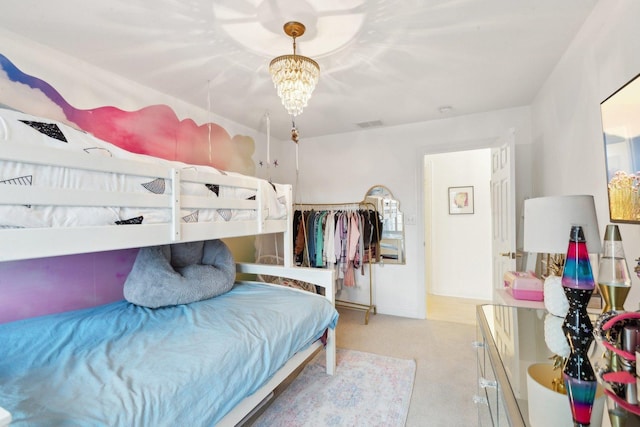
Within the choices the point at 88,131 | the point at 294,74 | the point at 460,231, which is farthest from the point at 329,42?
the point at 460,231

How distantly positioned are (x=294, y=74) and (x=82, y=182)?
3.77 ft

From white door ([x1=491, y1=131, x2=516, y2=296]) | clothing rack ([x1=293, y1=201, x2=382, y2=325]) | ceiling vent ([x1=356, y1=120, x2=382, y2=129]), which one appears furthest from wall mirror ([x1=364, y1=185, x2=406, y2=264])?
white door ([x1=491, y1=131, x2=516, y2=296])

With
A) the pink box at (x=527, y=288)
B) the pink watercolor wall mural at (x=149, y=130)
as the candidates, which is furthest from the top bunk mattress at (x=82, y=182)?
the pink box at (x=527, y=288)

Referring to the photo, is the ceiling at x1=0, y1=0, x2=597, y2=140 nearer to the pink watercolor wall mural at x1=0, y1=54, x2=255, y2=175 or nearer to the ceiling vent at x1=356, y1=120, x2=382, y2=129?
the pink watercolor wall mural at x1=0, y1=54, x2=255, y2=175

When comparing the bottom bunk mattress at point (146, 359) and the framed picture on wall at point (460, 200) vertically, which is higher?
the framed picture on wall at point (460, 200)

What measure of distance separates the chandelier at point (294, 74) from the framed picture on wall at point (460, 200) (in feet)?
11.5

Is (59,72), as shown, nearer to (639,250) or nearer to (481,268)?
(639,250)

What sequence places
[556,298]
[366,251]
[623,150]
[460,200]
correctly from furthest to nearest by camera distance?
[460,200] < [366,251] < [556,298] < [623,150]

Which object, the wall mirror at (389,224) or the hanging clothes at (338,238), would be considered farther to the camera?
the wall mirror at (389,224)

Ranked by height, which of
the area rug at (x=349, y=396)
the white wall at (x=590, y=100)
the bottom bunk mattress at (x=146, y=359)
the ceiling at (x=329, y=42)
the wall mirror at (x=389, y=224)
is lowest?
the area rug at (x=349, y=396)

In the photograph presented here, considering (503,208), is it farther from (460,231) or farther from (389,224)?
(460,231)

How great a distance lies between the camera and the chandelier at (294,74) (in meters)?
1.65

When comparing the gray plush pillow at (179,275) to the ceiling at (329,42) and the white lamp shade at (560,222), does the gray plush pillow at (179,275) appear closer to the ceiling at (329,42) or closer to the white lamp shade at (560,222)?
the ceiling at (329,42)

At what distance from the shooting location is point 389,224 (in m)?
3.73
